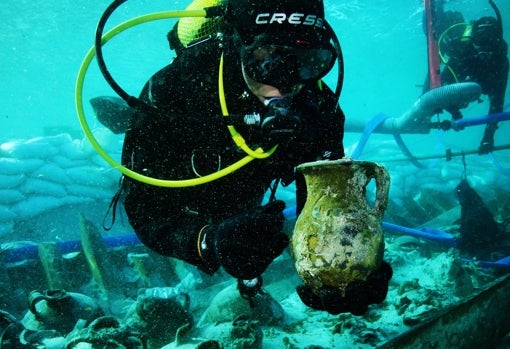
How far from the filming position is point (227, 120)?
73.1 inches

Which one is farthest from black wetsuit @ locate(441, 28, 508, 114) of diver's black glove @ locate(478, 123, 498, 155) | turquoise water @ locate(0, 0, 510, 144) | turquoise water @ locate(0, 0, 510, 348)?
turquoise water @ locate(0, 0, 510, 144)

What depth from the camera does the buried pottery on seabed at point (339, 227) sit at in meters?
1.31

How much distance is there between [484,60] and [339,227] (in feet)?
27.0

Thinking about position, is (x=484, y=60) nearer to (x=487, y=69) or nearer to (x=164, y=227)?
(x=487, y=69)

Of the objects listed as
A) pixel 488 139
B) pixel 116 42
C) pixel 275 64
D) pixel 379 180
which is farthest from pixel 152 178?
pixel 116 42

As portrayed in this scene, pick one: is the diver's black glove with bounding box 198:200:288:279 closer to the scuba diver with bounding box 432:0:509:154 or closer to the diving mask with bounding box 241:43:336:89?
the diving mask with bounding box 241:43:336:89

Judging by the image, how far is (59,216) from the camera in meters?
7.84

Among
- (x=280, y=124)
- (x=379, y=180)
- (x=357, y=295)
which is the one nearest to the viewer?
(x=357, y=295)

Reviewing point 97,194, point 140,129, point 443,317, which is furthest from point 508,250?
point 97,194

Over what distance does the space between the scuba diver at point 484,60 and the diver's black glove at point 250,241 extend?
296 inches

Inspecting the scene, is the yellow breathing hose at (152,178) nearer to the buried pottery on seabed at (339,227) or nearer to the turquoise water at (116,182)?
the buried pottery on seabed at (339,227)

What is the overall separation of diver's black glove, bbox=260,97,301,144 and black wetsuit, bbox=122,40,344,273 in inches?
5.0

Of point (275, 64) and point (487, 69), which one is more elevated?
point (275, 64)

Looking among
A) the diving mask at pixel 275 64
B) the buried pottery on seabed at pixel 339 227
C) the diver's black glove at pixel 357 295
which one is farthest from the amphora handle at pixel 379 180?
the diving mask at pixel 275 64
